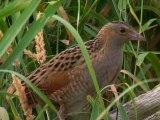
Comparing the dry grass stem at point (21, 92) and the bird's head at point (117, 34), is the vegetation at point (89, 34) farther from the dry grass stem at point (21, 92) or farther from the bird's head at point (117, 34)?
the dry grass stem at point (21, 92)

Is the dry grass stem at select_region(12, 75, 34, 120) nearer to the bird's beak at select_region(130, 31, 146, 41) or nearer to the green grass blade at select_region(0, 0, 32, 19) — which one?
the green grass blade at select_region(0, 0, 32, 19)

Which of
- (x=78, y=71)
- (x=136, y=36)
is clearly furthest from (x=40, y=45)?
(x=136, y=36)

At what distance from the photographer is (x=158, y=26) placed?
12.3 feet

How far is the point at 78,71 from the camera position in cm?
287

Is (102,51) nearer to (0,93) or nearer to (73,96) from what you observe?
(73,96)

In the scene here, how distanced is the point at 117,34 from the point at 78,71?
11.1 inches

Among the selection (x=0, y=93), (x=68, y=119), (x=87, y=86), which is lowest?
(x=68, y=119)

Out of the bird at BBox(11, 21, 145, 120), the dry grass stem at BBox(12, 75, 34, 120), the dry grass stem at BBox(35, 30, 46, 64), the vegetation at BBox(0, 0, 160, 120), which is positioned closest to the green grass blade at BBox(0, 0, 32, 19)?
the vegetation at BBox(0, 0, 160, 120)

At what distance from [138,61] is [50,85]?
0.42 metres

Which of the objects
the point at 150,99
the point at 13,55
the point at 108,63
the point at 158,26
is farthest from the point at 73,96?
the point at 158,26

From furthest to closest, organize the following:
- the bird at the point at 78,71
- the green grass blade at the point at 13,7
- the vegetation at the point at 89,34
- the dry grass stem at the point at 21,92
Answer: the bird at the point at 78,71, the vegetation at the point at 89,34, the green grass blade at the point at 13,7, the dry grass stem at the point at 21,92

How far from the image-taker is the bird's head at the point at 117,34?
2.93m

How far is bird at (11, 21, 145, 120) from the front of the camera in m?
2.86

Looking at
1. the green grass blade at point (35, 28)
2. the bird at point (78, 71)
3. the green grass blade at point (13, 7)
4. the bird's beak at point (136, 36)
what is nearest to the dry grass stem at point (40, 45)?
the green grass blade at point (35, 28)
